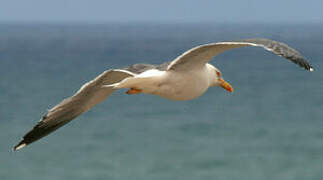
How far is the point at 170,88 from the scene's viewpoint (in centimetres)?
838

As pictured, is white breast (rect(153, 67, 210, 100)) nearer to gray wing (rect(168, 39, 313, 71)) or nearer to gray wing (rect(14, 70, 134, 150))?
gray wing (rect(168, 39, 313, 71))

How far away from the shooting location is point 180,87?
8.45 meters

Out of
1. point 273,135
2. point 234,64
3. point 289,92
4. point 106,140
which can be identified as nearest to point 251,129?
point 273,135

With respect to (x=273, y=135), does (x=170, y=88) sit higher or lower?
higher

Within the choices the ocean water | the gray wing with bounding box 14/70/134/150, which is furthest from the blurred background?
the gray wing with bounding box 14/70/134/150

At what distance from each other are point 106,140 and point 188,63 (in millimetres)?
40478

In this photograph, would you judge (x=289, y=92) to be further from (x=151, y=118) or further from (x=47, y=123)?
(x=47, y=123)

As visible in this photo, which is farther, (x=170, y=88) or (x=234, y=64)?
(x=234, y=64)

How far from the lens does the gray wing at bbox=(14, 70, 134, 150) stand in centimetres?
945

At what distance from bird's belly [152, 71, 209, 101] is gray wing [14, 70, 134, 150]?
3.62ft

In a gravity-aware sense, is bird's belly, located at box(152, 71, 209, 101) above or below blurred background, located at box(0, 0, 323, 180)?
above

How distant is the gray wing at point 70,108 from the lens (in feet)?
31.0

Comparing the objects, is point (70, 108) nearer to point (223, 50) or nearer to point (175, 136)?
point (223, 50)

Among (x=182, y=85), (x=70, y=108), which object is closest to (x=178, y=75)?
(x=182, y=85)
